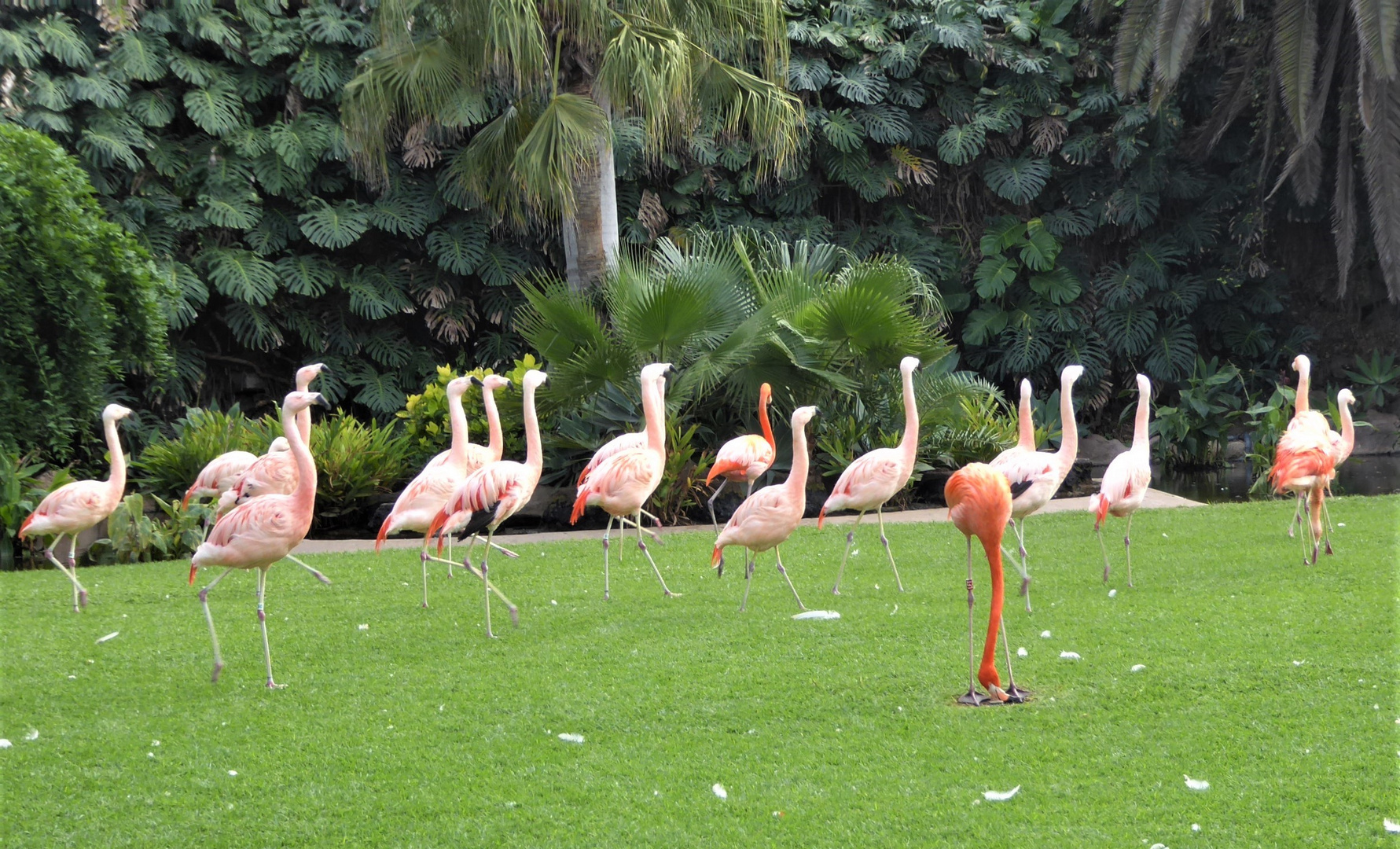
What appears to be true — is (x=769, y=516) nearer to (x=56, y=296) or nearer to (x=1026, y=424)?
(x=1026, y=424)

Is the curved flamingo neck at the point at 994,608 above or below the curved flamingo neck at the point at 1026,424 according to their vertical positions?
below

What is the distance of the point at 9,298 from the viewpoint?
9.02m

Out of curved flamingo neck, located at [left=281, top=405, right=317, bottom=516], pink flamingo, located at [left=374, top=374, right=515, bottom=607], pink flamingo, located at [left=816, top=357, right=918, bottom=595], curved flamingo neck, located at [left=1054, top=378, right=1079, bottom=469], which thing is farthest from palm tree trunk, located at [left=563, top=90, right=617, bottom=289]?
curved flamingo neck, located at [left=281, top=405, right=317, bottom=516]

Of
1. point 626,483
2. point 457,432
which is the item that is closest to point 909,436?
point 626,483

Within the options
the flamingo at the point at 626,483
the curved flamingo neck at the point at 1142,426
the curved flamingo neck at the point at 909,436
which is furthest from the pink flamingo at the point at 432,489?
the curved flamingo neck at the point at 1142,426

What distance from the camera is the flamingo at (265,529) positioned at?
5.02m

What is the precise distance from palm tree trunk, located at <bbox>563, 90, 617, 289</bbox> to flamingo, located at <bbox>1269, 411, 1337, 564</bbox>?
615cm

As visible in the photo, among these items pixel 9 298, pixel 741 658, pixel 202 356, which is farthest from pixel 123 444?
pixel 741 658

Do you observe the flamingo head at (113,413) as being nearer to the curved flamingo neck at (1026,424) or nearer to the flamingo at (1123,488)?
the curved flamingo neck at (1026,424)

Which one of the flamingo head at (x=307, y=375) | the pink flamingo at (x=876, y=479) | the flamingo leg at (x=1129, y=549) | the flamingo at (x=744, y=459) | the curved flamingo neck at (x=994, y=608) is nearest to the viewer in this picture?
the curved flamingo neck at (x=994, y=608)

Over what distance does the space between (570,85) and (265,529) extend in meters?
7.18

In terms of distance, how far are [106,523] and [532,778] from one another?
20.7 ft

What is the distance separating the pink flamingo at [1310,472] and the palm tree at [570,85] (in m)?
5.38

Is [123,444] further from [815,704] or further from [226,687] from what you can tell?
[815,704]
